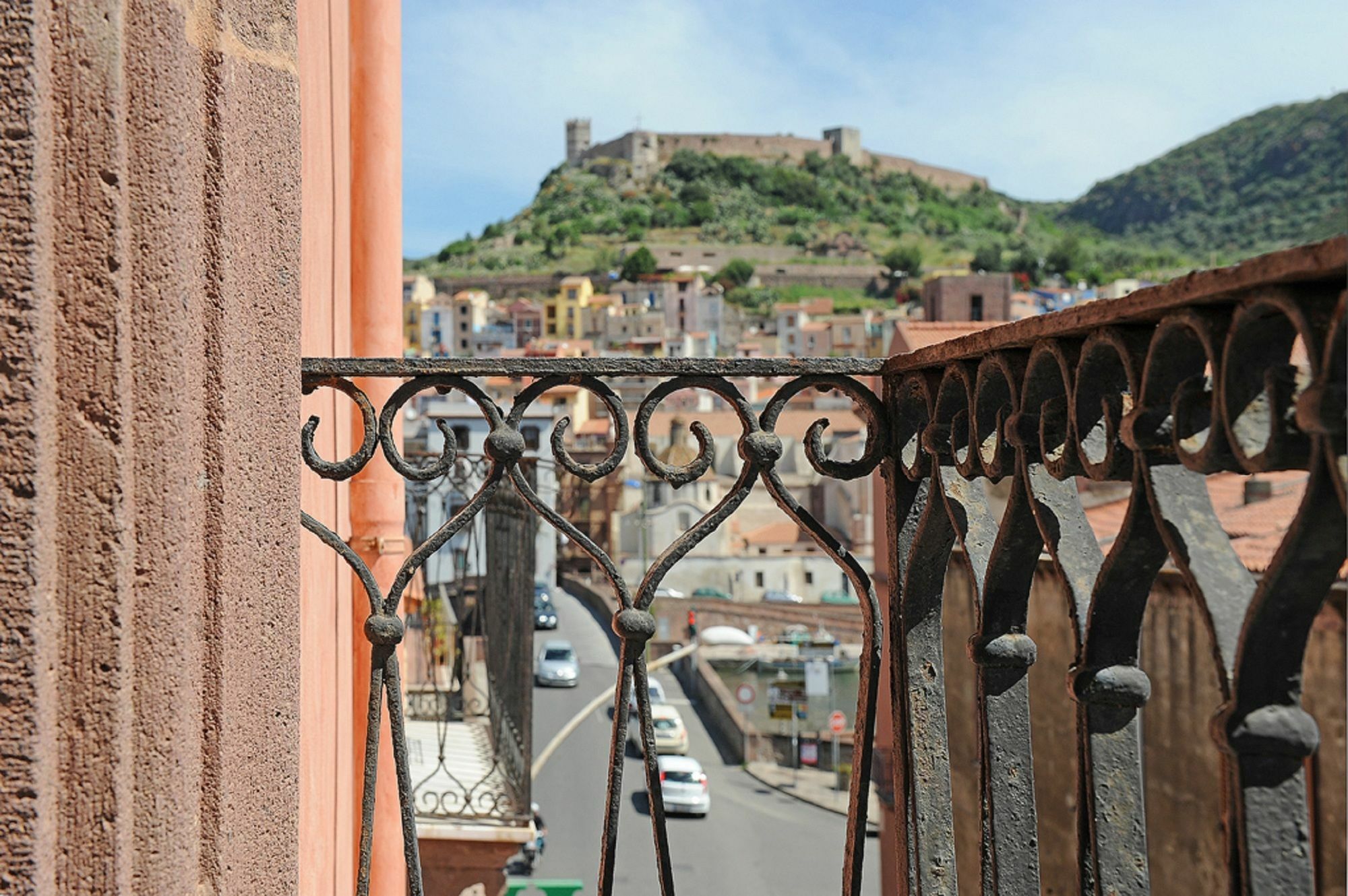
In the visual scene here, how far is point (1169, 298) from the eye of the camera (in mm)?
900

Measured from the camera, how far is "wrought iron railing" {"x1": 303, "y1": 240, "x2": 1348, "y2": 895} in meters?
0.82

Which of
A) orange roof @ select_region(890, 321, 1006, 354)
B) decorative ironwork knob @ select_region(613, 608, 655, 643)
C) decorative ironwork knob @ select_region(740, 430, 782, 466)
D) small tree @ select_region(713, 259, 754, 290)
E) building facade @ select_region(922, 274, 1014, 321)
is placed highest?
small tree @ select_region(713, 259, 754, 290)

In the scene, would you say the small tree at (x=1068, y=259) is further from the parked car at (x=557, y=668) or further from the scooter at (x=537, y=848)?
the scooter at (x=537, y=848)

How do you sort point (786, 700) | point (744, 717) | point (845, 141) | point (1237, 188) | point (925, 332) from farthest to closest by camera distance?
point (845, 141) < point (1237, 188) < point (786, 700) < point (744, 717) < point (925, 332)

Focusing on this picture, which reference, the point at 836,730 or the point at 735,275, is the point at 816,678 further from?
the point at 735,275

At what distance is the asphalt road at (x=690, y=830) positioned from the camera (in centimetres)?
1603

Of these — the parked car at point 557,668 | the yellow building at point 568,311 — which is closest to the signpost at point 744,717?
the parked car at point 557,668

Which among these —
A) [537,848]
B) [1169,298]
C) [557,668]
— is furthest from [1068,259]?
[1169,298]

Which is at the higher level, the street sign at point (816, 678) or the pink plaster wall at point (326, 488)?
the pink plaster wall at point (326, 488)

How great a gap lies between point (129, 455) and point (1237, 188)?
315 feet

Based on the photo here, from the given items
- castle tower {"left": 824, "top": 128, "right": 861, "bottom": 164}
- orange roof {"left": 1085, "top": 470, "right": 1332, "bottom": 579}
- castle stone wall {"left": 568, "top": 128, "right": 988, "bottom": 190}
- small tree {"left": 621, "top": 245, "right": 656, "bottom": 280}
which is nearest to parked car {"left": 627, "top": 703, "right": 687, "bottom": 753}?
orange roof {"left": 1085, "top": 470, "right": 1332, "bottom": 579}

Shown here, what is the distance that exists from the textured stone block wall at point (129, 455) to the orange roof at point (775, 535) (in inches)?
1499

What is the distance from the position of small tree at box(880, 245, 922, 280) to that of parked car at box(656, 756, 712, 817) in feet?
211

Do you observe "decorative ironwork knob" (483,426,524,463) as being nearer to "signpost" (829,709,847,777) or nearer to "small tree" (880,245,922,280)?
"signpost" (829,709,847,777)
